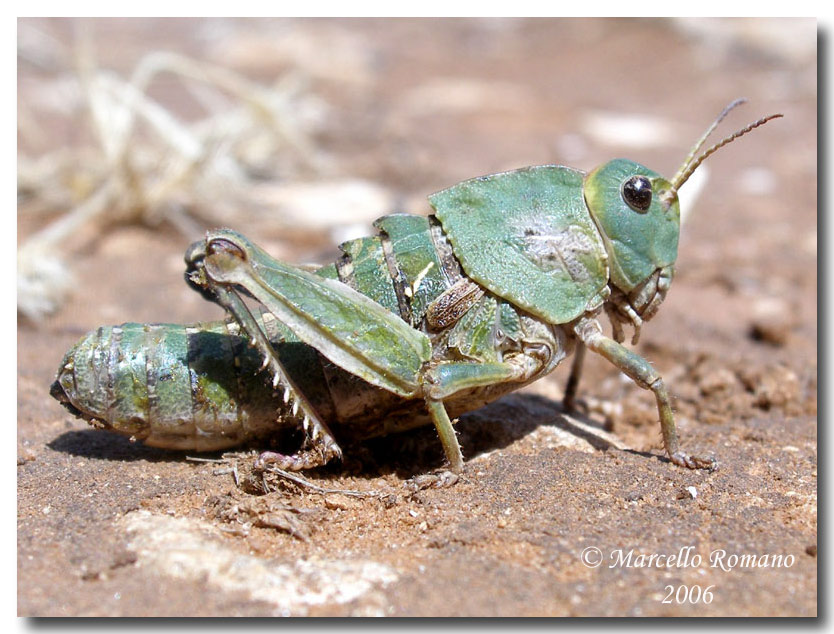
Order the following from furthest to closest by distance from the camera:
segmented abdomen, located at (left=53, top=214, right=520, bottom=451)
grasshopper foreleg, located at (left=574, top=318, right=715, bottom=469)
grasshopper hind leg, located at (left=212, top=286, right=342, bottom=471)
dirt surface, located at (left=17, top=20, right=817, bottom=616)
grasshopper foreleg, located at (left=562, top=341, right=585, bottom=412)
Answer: grasshopper foreleg, located at (left=562, top=341, right=585, bottom=412), grasshopper foreleg, located at (left=574, top=318, right=715, bottom=469), segmented abdomen, located at (left=53, top=214, right=520, bottom=451), grasshopper hind leg, located at (left=212, top=286, right=342, bottom=471), dirt surface, located at (left=17, top=20, right=817, bottom=616)

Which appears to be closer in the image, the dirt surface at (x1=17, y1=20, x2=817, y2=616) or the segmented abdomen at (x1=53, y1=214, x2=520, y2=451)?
the dirt surface at (x1=17, y1=20, x2=817, y2=616)

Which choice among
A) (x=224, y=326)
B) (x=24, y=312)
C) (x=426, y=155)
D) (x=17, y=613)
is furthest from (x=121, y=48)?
(x=17, y=613)

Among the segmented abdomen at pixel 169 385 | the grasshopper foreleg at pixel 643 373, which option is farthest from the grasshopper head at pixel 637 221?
the segmented abdomen at pixel 169 385

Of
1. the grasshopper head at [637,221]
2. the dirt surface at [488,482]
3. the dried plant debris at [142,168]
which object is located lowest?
the dirt surface at [488,482]

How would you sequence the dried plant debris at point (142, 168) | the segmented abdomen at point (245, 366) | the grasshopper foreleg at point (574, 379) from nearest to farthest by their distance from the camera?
the segmented abdomen at point (245, 366)
the grasshopper foreleg at point (574, 379)
the dried plant debris at point (142, 168)

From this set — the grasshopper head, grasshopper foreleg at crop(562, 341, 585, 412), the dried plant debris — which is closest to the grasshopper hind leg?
the grasshopper head

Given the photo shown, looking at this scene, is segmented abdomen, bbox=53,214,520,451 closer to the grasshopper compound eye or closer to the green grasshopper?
the green grasshopper

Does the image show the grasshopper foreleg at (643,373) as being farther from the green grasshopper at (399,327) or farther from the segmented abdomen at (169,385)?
the segmented abdomen at (169,385)

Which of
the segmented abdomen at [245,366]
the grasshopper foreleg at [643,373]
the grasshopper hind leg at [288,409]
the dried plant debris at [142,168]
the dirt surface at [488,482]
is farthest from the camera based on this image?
the dried plant debris at [142,168]

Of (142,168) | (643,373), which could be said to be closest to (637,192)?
(643,373)
